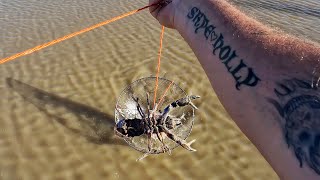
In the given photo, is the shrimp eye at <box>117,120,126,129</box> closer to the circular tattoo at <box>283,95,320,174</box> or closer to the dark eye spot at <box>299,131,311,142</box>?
the circular tattoo at <box>283,95,320,174</box>

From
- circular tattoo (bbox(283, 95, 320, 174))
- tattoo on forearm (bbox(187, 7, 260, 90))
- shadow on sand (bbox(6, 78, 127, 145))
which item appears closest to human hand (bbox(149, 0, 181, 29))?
tattoo on forearm (bbox(187, 7, 260, 90))

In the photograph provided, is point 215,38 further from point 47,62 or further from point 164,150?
point 47,62

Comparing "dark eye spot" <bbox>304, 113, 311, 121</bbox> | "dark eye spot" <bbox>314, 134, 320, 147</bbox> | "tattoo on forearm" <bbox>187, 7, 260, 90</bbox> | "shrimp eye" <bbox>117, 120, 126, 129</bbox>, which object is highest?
"dark eye spot" <bbox>304, 113, 311, 121</bbox>

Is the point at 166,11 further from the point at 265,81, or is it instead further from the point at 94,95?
the point at 94,95

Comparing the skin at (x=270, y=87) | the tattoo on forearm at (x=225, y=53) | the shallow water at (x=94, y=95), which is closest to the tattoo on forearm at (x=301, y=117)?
the skin at (x=270, y=87)

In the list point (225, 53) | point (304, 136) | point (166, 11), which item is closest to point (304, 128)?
point (304, 136)

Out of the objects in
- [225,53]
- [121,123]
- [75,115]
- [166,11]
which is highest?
[225,53]

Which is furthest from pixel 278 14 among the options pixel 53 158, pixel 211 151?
pixel 53 158
